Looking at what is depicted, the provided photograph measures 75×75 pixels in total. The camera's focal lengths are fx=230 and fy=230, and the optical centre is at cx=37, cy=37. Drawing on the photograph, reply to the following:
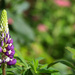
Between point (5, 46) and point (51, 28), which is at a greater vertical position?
point (51, 28)

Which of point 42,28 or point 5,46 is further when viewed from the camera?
point 42,28

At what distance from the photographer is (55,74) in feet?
4.36

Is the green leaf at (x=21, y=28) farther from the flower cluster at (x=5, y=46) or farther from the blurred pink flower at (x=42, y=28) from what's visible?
the flower cluster at (x=5, y=46)

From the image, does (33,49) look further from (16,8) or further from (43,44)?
(16,8)

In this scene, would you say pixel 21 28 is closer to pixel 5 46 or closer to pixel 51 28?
pixel 51 28

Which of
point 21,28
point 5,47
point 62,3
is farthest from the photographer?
point 62,3

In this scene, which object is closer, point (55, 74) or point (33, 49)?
point (55, 74)

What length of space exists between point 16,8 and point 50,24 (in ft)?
6.51

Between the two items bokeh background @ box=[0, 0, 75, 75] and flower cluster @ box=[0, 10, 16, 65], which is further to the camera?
bokeh background @ box=[0, 0, 75, 75]

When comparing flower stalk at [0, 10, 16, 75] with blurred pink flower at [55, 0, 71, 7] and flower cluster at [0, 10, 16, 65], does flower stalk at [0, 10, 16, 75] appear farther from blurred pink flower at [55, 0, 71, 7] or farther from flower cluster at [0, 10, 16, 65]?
blurred pink flower at [55, 0, 71, 7]

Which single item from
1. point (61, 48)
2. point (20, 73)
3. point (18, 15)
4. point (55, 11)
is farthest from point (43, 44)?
point (20, 73)

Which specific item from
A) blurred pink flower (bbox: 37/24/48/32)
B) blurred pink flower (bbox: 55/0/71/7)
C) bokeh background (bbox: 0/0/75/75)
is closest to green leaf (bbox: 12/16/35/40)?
bokeh background (bbox: 0/0/75/75)

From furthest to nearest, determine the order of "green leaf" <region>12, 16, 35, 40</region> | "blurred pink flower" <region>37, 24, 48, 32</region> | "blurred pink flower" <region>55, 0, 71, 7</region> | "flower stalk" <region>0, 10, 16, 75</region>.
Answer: "blurred pink flower" <region>55, 0, 71, 7</region>, "blurred pink flower" <region>37, 24, 48, 32</region>, "green leaf" <region>12, 16, 35, 40</region>, "flower stalk" <region>0, 10, 16, 75</region>

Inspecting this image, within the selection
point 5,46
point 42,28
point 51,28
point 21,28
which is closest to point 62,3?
point 51,28
